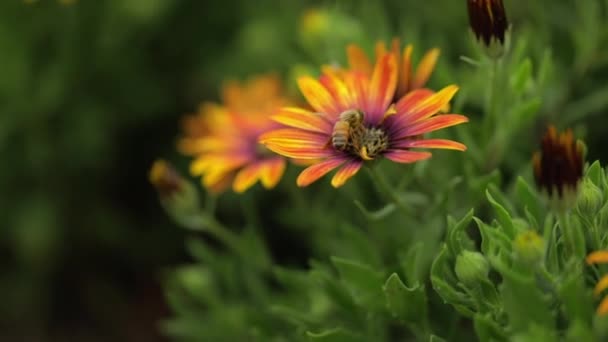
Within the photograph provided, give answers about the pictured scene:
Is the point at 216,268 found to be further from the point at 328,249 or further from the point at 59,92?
the point at 59,92

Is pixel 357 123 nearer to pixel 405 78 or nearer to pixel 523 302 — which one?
pixel 405 78

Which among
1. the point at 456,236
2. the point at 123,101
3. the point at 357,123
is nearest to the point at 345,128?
the point at 357,123

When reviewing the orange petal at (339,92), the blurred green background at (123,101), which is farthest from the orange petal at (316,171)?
the blurred green background at (123,101)

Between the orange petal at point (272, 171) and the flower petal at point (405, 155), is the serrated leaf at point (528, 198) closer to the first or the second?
the flower petal at point (405, 155)

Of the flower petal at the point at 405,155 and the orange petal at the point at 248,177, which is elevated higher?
the orange petal at the point at 248,177

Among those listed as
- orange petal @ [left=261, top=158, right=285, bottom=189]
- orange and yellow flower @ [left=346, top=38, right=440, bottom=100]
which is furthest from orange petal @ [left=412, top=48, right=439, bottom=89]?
orange petal @ [left=261, top=158, right=285, bottom=189]

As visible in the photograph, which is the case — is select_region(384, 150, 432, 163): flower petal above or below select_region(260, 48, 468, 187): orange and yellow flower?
below

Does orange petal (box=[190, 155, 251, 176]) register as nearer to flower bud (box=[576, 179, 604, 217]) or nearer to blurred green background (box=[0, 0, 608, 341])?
blurred green background (box=[0, 0, 608, 341])
